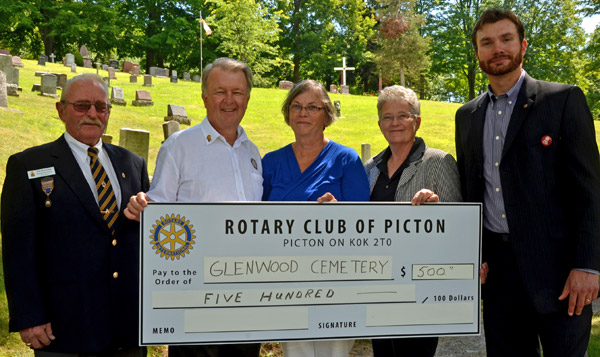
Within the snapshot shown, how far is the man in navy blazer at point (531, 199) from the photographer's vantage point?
2809 mm

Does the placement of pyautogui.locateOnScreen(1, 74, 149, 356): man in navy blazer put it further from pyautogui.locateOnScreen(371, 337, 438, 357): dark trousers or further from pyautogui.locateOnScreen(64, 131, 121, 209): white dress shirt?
pyautogui.locateOnScreen(371, 337, 438, 357): dark trousers

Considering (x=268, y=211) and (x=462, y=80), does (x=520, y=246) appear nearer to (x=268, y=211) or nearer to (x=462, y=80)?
(x=268, y=211)

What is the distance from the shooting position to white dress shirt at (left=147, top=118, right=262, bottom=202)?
2957mm

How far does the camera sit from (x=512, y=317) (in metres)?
3.07

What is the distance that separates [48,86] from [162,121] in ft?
13.1

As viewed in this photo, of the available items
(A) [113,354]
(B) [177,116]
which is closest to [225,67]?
(A) [113,354]

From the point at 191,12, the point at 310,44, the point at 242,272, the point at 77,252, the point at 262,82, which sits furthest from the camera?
the point at 310,44

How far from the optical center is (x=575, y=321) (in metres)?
2.87

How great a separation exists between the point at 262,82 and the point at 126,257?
38.4 metres

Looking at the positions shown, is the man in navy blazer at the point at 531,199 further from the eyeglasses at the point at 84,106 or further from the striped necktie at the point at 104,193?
the eyeglasses at the point at 84,106

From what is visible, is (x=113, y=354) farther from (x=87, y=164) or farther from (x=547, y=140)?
(x=547, y=140)

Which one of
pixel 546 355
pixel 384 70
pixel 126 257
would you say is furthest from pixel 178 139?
pixel 384 70

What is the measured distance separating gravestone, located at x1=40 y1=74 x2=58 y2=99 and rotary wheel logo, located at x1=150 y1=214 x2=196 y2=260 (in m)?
16.6

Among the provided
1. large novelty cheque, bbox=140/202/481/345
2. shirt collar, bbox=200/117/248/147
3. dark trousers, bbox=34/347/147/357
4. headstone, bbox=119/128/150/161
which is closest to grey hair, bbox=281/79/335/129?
shirt collar, bbox=200/117/248/147
